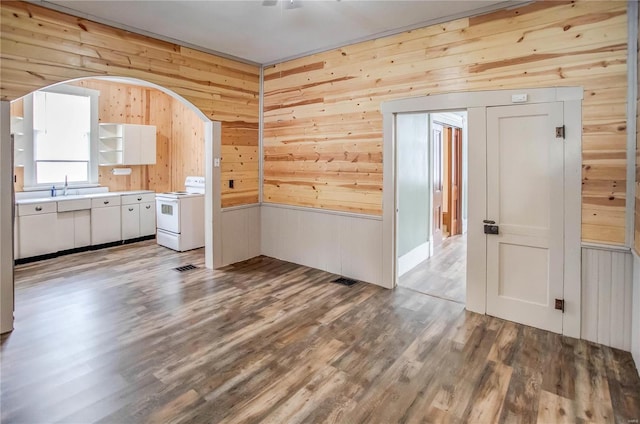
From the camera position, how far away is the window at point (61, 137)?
5.99m

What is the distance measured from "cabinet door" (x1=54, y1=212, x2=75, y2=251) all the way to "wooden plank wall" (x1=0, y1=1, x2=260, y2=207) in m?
2.74

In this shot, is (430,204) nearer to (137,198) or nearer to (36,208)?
(137,198)

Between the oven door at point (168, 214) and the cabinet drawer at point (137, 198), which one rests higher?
the cabinet drawer at point (137, 198)

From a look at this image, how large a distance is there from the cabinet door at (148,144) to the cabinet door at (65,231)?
5.89 ft

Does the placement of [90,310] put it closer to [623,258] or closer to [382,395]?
[382,395]

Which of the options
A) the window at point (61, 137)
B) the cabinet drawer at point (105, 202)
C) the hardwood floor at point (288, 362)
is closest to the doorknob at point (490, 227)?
the hardwood floor at point (288, 362)

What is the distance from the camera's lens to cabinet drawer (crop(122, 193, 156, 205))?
6.70 m

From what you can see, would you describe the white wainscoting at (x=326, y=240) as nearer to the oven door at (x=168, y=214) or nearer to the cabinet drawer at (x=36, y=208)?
the oven door at (x=168, y=214)

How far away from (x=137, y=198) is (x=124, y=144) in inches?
41.6

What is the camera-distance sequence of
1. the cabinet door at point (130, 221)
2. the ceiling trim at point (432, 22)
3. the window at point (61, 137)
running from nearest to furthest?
1. the ceiling trim at point (432, 22)
2. the window at point (61, 137)
3. the cabinet door at point (130, 221)

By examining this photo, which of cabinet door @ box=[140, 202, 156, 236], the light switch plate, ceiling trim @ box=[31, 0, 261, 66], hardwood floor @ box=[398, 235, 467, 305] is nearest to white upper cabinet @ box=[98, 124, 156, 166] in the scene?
cabinet door @ box=[140, 202, 156, 236]

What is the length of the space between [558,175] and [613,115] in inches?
23.7

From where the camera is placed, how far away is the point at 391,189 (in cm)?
439

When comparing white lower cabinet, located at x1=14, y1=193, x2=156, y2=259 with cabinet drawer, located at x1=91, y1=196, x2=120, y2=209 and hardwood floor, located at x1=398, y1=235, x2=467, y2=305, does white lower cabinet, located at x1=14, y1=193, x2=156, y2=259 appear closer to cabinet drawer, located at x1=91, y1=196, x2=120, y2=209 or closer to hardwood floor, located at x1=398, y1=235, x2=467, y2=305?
cabinet drawer, located at x1=91, y1=196, x2=120, y2=209
